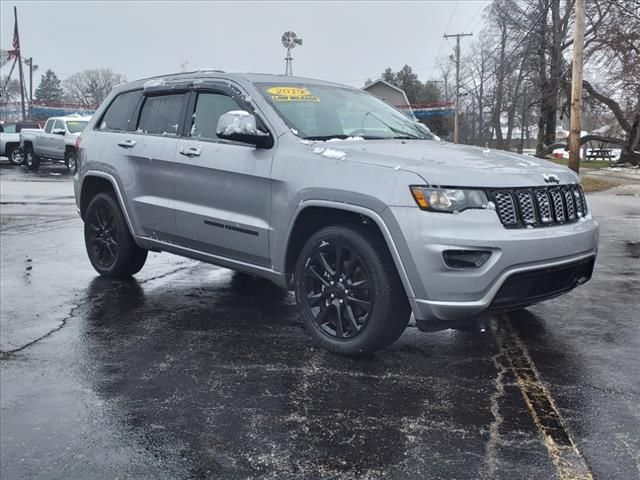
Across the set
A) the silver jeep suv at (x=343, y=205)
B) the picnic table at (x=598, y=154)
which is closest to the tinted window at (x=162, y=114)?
the silver jeep suv at (x=343, y=205)

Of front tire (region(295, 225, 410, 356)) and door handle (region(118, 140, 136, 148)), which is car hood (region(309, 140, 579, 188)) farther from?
door handle (region(118, 140, 136, 148))

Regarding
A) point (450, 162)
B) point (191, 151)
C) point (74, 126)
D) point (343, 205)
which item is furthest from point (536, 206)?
point (74, 126)

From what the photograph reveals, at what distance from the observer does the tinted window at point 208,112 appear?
16.3ft

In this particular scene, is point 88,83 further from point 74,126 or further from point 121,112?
point 121,112

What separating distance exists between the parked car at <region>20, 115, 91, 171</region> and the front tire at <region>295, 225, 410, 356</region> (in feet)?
65.5

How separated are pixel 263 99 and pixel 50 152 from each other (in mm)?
21934

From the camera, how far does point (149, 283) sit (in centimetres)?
624

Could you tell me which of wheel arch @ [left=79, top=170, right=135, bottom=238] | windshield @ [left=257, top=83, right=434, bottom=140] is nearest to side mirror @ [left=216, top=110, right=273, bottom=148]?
windshield @ [left=257, top=83, right=434, bottom=140]

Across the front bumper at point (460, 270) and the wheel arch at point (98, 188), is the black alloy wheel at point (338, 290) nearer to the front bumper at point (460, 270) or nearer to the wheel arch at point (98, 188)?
the front bumper at point (460, 270)

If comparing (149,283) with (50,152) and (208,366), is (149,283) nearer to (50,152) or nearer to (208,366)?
(208,366)

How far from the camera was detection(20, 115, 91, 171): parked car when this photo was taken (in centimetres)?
2288

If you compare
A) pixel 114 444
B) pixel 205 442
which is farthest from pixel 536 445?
pixel 114 444

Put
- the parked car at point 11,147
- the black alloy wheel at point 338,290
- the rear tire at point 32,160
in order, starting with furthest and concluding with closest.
→ the parked car at point 11,147
the rear tire at point 32,160
the black alloy wheel at point 338,290

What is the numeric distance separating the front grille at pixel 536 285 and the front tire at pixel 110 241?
3662 mm
